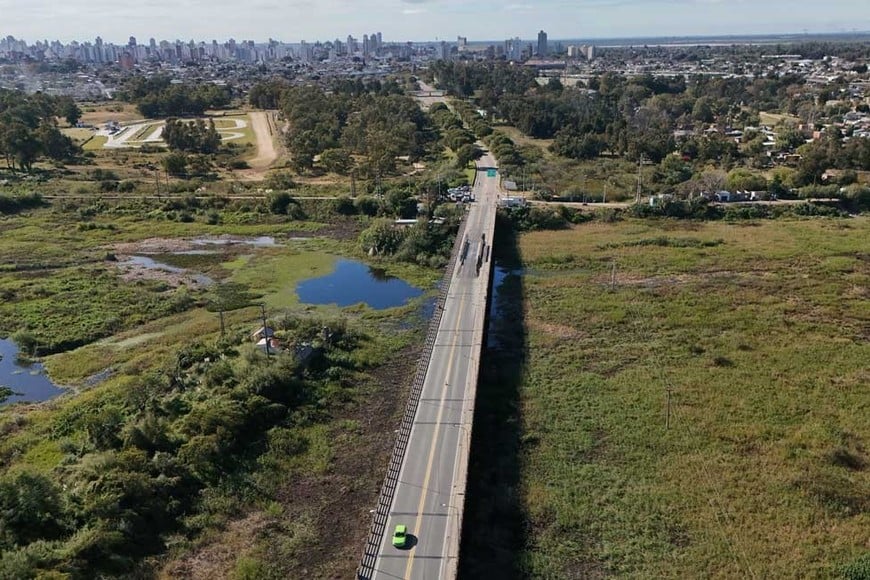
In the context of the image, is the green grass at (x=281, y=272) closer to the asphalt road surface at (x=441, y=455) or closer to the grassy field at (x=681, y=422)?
the asphalt road surface at (x=441, y=455)

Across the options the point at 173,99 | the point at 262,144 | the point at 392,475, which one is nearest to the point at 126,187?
the point at 262,144

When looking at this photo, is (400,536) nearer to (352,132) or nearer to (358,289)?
(358,289)

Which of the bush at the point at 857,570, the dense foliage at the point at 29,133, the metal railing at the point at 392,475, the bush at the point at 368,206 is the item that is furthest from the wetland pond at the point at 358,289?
the dense foliage at the point at 29,133

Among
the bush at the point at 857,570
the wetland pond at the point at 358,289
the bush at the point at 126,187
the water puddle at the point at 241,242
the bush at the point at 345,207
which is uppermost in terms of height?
the bush at the point at 126,187

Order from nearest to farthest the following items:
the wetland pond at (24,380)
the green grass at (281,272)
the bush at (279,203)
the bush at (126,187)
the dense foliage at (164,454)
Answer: the dense foliage at (164,454) < the wetland pond at (24,380) < the green grass at (281,272) < the bush at (279,203) < the bush at (126,187)

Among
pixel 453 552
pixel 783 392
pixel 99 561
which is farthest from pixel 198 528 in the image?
pixel 783 392
